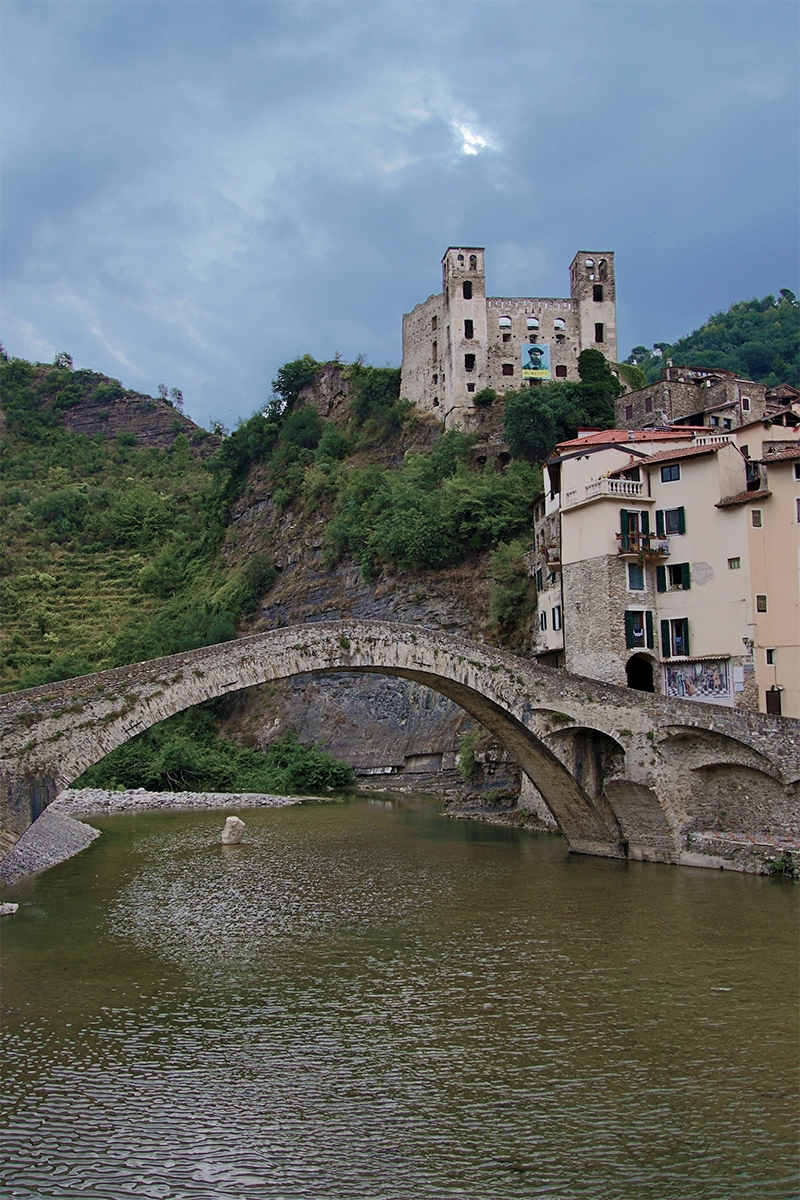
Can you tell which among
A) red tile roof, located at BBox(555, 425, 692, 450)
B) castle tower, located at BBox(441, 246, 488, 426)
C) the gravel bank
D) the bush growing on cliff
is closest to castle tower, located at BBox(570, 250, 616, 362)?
castle tower, located at BBox(441, 246, 488, 426)

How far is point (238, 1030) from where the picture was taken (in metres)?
12.5

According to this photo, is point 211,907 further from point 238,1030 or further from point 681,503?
point 681,503

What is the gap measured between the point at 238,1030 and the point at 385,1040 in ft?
6.37

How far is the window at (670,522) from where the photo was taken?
26031 mm

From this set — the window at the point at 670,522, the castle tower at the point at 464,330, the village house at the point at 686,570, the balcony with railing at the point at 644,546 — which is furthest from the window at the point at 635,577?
the castle tower at the point at 464,330

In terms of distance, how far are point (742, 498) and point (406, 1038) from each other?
55.7 ft

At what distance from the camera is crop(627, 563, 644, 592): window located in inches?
1030

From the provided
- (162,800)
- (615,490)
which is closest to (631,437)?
(615,490)

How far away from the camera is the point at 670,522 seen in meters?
26.2

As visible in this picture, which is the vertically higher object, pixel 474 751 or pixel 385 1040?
pixel 474 751

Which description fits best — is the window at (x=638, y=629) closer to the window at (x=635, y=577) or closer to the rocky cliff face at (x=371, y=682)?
the window at (x=635, y=577)

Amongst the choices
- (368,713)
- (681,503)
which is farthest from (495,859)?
(368,713)

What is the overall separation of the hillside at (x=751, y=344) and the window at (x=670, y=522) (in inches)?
1727

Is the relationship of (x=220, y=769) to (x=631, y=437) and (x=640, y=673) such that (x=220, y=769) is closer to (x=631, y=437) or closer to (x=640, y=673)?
(x=640, y=673)
